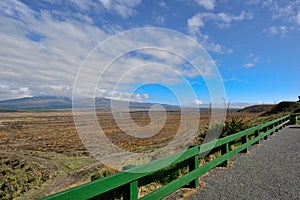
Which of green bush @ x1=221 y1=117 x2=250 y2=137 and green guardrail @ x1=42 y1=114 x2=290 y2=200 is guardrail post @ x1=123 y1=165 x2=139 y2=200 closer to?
green guardrail @ x1=42 y1=114 x2=290 y2=200

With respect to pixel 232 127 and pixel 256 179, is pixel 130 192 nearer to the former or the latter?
pixel 256 179

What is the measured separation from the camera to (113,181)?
3168mm

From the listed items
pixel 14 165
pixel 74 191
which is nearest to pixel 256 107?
pixel 14 165

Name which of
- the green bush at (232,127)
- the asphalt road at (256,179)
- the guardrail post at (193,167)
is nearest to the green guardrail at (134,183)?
the guardrail post at (193,167)

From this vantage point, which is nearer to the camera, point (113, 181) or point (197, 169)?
point (113, 181)

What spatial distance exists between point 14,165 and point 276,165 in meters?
14.8

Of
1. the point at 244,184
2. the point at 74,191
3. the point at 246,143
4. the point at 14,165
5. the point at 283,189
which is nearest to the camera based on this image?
the point at 74,191

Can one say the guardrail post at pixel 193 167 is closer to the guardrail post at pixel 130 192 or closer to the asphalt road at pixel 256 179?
the asphalt road at pixel 256 179

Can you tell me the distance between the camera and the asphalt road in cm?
490

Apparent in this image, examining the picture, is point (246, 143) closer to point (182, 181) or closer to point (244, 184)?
point (244, 184)

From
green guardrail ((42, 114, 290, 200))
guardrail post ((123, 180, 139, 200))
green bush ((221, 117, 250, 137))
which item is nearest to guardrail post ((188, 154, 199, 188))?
green guardrail ((42, 114, 290, 200))

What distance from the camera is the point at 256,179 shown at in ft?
19.4

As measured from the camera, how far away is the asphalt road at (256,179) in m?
4.90

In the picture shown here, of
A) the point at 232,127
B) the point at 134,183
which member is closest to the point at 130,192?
the point at 134,183
